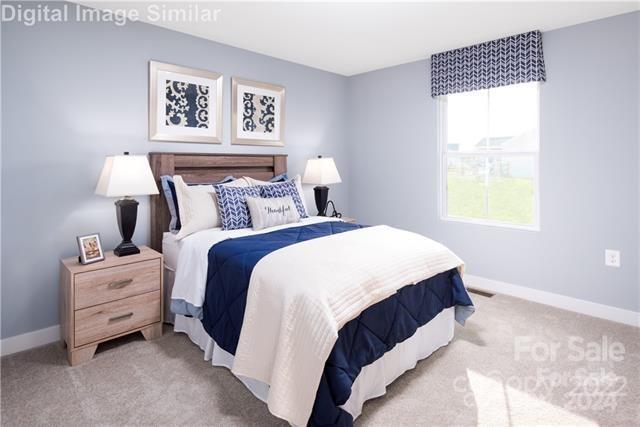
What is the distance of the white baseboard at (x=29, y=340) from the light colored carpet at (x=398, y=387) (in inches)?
2.9

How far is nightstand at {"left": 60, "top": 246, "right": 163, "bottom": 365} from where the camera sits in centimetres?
229

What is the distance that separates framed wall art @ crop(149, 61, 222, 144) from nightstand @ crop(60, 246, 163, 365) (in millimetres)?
1111

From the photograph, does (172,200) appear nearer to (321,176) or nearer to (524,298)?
(321,176)

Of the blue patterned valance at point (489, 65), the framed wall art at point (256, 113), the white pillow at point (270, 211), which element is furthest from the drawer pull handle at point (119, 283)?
the blue patterned valance at point (489, 65)

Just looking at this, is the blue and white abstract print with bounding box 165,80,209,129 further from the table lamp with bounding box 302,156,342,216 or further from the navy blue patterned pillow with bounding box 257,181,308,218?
the table lamp with bounding box 302,156,342,216

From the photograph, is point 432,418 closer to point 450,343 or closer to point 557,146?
point 450,343

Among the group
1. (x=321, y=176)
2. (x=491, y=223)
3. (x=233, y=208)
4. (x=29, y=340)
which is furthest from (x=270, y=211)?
(x=491, y=223)

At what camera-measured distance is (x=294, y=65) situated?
4.11 meters

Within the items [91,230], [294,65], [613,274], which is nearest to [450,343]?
[613,274]

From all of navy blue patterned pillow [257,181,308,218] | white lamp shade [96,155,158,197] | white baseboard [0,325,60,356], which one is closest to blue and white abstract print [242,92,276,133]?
navy blue patterned pillow [257,181,308,218]

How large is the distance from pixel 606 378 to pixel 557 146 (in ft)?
6.20

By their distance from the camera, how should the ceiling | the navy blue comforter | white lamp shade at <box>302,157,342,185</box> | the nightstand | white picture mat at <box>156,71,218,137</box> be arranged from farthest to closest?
white lamp shade at <box>302,157,342,185</box>
white picture mat at <box>156,71,218,137</box>
the ceiling
the nightstand
the navy blue comforter

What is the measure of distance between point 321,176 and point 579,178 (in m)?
2.31

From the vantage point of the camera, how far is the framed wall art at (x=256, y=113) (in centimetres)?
359
